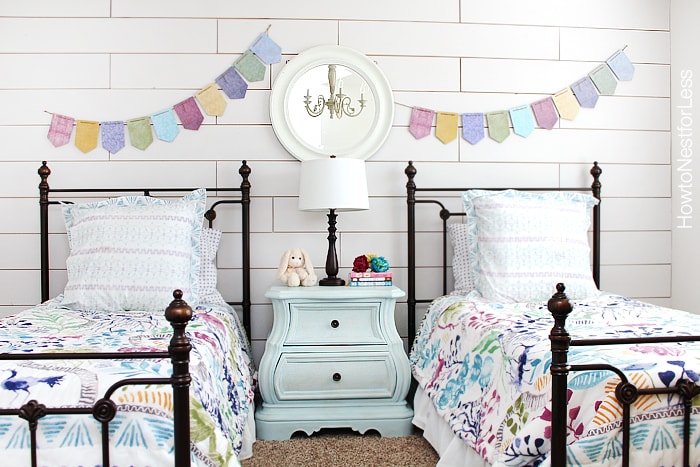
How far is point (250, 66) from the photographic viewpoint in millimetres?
3023

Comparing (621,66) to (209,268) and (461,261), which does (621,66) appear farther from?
(209,268)

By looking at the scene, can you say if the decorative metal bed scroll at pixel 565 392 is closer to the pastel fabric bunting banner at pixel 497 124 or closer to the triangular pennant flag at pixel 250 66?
the pastel fabric bunting banner at pixel 497 124

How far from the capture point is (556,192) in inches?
118

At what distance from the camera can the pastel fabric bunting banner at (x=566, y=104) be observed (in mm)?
3148

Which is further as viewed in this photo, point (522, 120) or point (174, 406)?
point (522, 120)

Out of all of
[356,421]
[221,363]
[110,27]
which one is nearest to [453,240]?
[356,421]

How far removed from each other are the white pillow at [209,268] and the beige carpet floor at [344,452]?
0.62 m

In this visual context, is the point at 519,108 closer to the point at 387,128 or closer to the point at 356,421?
the point at 387,128

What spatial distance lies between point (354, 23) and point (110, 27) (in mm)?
1103

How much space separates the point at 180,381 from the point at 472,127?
210cm

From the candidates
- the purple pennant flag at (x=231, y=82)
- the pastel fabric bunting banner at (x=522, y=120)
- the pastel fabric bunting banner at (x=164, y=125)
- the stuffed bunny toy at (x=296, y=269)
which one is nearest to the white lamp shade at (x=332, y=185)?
the stuffed bunny toy at (x=296, y=269)

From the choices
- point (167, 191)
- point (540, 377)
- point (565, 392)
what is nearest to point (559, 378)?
point (565, 392)

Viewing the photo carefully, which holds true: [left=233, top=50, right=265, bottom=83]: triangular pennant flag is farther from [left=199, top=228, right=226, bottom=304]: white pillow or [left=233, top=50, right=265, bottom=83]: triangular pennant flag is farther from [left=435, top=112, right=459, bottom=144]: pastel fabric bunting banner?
[left=435, top=112, right=459, bottom=144]: pastel fabric bunting banner

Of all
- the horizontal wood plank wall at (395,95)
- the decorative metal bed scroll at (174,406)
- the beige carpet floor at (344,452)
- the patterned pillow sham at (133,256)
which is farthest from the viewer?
the horizontal wood plank wall at (395,95)
